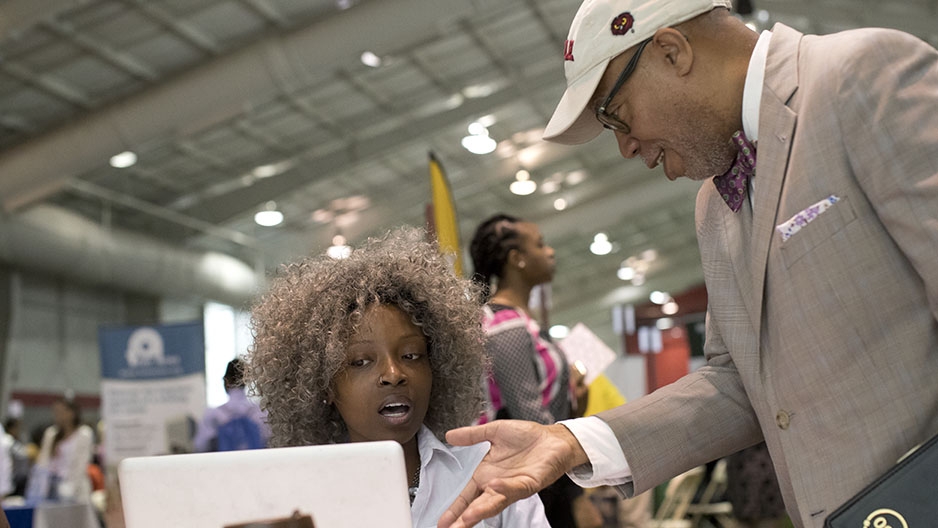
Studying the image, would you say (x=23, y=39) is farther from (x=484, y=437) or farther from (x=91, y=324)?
(x=484, y=437)

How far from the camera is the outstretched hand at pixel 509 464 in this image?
1.28 metres

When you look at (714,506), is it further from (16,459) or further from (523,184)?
(523,184)

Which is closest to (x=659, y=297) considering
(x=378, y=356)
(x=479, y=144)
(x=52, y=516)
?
(x=479, y=144)

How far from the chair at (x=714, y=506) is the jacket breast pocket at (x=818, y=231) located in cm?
628

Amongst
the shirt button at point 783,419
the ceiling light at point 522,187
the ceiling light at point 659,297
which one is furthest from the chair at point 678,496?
the ceiling light at point 659,297

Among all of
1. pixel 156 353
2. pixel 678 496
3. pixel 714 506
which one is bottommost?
→ pixel 714 506

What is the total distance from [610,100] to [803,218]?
1.17 ft

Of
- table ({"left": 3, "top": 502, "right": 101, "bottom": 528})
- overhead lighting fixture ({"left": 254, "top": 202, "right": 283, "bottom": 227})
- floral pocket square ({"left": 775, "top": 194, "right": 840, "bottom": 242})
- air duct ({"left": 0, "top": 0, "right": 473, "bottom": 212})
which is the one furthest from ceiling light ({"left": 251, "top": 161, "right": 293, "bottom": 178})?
floral pocket square ({"left": 775, "top": 194, "right": 840, "bottom": 242})

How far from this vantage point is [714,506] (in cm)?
788

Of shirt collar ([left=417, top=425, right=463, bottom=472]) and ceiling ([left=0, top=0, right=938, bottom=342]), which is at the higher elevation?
ceiling ([left=0, top=0, right=938, bottom=342])

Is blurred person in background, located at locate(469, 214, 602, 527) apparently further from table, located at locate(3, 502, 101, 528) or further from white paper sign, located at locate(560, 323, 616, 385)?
table, located at locate(3, 502, 101, 528)

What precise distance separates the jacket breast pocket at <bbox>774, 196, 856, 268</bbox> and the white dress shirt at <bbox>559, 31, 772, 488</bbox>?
0.16 m

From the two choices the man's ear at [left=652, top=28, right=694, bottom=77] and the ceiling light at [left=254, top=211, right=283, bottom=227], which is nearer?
the man's ear at [left=652, top=28, right=694, bottom=77]

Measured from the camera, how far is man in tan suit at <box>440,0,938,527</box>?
129 centimetres
